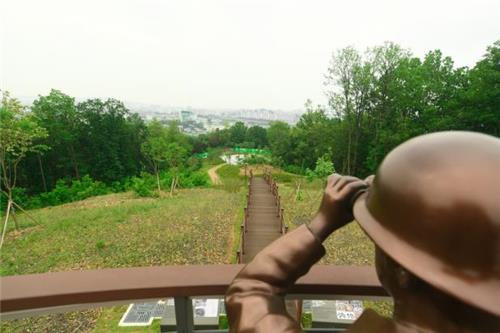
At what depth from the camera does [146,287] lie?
120 cm

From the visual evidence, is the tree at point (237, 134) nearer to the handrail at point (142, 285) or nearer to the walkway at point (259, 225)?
the walkway at point (259, 225)

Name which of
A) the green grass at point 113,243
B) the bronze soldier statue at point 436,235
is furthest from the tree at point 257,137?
the bronze soldier statue at point 436,235

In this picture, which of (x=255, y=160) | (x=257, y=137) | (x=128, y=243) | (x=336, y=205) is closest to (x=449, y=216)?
(x=336, y=205)

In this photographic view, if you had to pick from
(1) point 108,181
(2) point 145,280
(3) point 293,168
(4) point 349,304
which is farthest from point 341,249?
(1) point 108,181

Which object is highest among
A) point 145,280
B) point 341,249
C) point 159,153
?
point 145,280

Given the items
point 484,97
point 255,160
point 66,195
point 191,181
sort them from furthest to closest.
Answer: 1. point 255,160
2. point 191,181
3. point 66,195
4. point 484,97

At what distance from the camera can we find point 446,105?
21.1m

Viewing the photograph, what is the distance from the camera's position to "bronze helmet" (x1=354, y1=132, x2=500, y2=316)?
2.22 ft

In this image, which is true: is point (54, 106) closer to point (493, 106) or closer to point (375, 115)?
point (375, 115)

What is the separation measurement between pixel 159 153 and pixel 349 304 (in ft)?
69.6

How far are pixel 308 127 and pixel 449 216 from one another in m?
33.7

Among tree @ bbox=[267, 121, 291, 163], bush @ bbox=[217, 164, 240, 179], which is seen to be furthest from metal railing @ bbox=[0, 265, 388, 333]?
tree @ bbox=[267, 121, 291, 163]

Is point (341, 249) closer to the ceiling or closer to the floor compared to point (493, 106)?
closer to the floor

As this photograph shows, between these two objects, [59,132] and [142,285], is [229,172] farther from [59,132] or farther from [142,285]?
[142,285]
